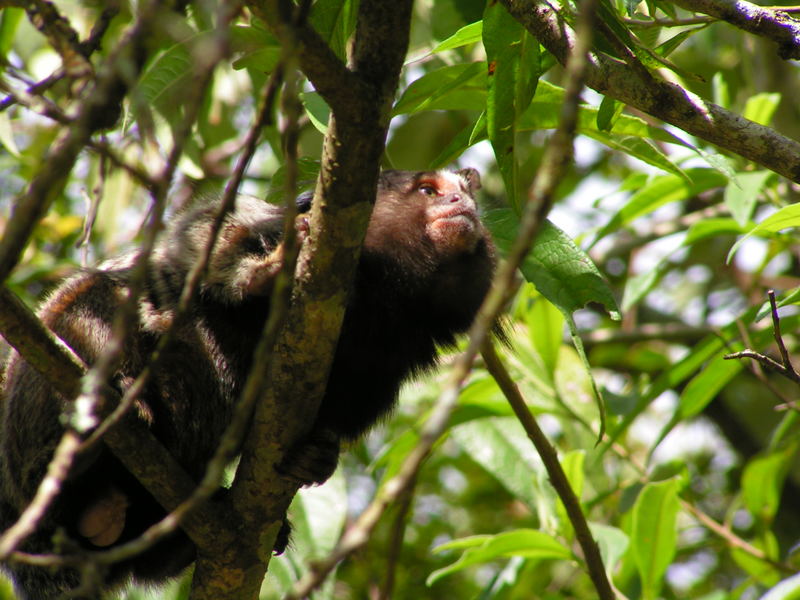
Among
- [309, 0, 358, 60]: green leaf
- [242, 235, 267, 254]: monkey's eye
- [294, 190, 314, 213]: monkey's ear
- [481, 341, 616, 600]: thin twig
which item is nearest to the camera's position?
[309, 0, 358, 60]: green leaf

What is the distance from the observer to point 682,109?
6.91 ft

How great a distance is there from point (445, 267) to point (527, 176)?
3126 mm

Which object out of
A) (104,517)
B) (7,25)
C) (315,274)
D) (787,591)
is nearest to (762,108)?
(787,591)

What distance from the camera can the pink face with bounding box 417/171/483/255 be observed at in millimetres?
3090

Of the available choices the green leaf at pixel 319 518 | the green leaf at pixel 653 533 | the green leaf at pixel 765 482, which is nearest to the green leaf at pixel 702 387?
the green leaf at pixel 653 533

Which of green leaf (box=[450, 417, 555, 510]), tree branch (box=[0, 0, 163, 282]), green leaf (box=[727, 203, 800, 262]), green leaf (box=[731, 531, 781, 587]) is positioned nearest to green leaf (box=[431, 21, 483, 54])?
green leaf (box=[727, 203, 800, 262])

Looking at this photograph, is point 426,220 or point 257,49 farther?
point 426,220

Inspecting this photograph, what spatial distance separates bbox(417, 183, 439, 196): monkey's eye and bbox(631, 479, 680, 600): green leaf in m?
1.34

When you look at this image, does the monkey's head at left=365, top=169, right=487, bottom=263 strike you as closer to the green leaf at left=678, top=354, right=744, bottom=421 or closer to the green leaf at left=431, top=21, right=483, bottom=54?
the green leaf at left=431, top=21, right=483, bottom=54

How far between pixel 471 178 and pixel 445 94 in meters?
1.04

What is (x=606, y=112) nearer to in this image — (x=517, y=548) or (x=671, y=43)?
(x=671, y=43)

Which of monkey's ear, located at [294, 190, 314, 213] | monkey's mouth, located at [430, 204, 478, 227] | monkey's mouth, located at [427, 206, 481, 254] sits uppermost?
monkey's ear, located at [294, 190, 314, 213]

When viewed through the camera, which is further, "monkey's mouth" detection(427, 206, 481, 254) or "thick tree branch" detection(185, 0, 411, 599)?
"monkey's mouth" detection(427, 206, 481, 254)

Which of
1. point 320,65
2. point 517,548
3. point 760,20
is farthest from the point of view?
point 517,548
